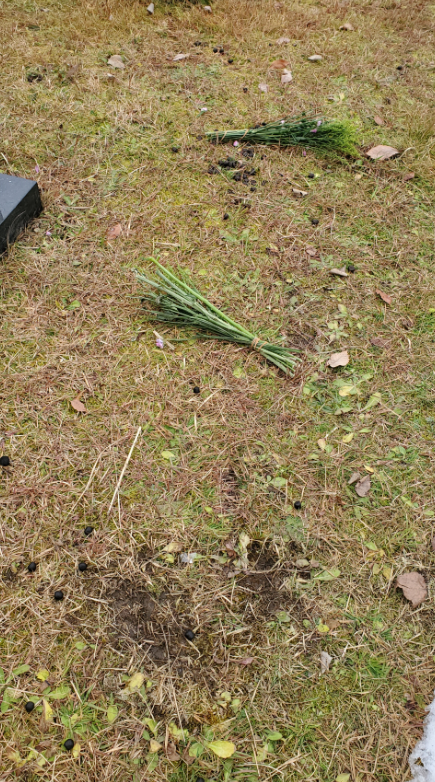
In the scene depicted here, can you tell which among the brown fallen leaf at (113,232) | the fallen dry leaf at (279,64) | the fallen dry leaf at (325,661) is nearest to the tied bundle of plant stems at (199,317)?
the brown fallen leaf at (113,232)

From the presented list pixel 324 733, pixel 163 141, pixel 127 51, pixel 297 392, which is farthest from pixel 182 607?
pixel 127 51

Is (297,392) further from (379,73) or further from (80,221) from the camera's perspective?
(379,73)

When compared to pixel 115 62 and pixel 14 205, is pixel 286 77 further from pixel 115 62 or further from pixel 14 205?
pixel 14 205

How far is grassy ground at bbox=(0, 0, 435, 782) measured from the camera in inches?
78.0

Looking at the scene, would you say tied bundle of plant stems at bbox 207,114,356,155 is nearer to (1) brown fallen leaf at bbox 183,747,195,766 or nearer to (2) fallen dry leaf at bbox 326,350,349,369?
(2) fallen dry leaf at bbox 326,350,349,369

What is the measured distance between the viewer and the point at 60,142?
3.97m

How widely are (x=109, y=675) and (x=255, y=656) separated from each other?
0.59 metres

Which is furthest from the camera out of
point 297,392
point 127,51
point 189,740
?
point 127,51

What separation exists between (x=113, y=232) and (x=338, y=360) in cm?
176

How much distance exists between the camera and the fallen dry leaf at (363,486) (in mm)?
2562

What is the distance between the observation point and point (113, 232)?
3.48 metres

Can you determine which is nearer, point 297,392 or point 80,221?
point 297,392

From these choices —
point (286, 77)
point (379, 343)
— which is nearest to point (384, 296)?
point (379, 343)

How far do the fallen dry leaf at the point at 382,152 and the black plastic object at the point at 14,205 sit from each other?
2.67m
